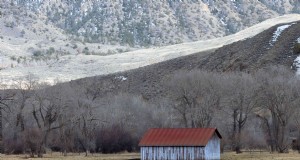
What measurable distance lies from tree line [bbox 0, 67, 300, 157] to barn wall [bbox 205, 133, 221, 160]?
10314 millimetres

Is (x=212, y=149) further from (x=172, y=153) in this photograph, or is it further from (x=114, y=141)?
(x=114, y=141)

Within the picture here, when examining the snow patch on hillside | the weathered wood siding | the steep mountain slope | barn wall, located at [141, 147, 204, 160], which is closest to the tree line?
the weathered wood siding

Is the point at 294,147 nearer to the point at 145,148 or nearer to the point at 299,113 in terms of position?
the point at 299,113

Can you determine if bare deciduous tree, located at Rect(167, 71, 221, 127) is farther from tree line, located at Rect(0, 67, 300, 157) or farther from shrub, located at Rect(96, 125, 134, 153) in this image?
shrub, located at Rect(96, 125, 134, 153)

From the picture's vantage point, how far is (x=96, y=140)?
316ft

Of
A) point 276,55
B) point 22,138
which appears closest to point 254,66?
point 276,55

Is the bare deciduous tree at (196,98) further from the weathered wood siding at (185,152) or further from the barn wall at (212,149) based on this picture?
the weathered wood siding at (185,152)

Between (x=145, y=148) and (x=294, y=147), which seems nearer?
(x=145, y=148)

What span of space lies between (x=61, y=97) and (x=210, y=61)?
49.3 metres

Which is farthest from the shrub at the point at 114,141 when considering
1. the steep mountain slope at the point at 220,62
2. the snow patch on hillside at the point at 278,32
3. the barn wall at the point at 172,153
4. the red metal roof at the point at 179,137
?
the snow patch on hillside at the point at 278,32

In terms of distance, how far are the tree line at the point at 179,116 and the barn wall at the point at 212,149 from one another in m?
10.3

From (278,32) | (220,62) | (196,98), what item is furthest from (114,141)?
(278,32)

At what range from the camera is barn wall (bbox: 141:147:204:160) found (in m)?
70.4

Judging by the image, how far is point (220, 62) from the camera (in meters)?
139
